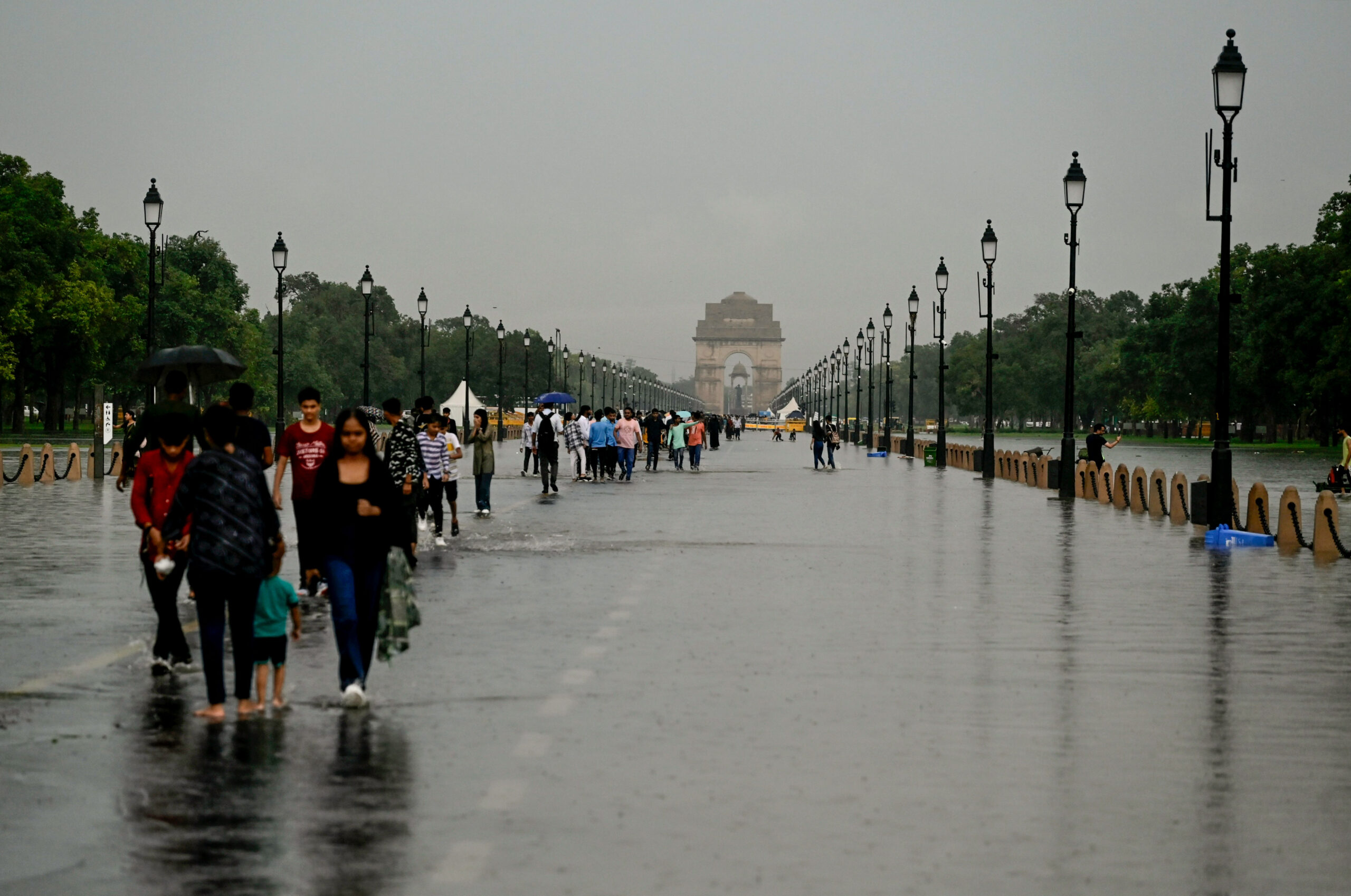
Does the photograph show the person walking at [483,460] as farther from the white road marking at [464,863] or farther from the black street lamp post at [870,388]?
the black street lamp post at [870,388]

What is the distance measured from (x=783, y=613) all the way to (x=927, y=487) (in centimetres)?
2632

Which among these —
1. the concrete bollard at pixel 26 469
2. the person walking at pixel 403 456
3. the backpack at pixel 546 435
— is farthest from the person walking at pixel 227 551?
the concrete bollard at pixel 26 469

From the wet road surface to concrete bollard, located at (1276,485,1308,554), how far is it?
16.9 feet

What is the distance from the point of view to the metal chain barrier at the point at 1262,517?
915 inches

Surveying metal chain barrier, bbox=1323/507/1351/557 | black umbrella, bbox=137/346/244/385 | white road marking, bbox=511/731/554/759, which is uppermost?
black umbrella, bbox=137/346/244/385

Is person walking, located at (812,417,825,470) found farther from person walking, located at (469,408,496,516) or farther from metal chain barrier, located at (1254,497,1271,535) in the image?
metal chain barrier, located at (1254,497,1271,535)

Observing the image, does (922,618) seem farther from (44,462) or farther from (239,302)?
(239,302)

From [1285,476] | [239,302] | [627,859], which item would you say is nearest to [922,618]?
[627,859]

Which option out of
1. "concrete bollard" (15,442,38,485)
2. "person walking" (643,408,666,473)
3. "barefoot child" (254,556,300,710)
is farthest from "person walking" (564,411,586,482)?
"barefoot child" (254,556,300,710)

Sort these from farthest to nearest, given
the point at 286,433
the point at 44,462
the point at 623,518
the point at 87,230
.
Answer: the point at 87,230 → the point at 44,462 → the point at 623,518 → the point at 286,433

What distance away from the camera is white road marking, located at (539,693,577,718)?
939 cm

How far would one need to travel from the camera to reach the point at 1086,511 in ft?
98.5

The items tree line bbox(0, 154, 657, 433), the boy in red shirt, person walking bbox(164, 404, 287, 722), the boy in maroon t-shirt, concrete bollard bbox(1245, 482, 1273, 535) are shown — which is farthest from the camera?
tree line bbox(0, 154, 657, 433)

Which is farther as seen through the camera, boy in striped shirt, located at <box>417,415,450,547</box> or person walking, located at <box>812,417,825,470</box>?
person walking, located at <box>812,417,825,470</box>
